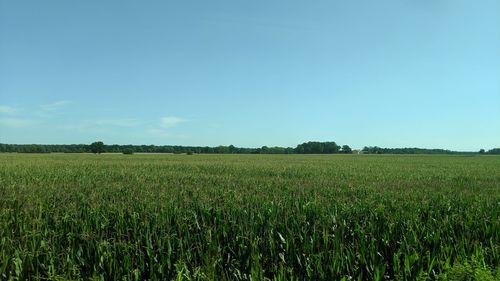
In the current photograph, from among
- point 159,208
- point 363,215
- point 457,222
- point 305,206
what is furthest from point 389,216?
point 159,208

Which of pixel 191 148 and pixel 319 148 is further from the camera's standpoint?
pixel 319 148

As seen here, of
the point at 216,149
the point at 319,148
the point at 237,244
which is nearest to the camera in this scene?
the point at 237,244

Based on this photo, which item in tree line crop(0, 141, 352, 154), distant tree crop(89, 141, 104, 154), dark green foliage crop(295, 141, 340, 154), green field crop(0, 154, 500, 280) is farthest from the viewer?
dark green foliage crop(295, 141, 340, 154)

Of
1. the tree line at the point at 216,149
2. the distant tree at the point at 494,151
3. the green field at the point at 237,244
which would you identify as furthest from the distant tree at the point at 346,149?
the green field at the point at 237,244

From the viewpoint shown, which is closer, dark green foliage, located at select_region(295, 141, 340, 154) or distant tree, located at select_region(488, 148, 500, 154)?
dark green foliage, located at select_region(295, 141, 340, 154)

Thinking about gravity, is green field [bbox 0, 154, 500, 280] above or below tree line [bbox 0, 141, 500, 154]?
below

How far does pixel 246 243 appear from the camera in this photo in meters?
6.18

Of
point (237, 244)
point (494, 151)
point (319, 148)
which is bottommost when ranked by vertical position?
point (237, 244)

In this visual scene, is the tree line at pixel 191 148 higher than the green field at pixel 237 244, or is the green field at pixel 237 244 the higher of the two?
the tree line at pixel 191 148

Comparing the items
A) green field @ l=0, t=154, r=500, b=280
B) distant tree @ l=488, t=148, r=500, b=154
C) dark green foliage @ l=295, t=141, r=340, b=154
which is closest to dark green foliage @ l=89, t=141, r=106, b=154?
dark green foliage @ l=295, t=141, r=340, b=154

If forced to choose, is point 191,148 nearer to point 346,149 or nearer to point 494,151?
point 346,149

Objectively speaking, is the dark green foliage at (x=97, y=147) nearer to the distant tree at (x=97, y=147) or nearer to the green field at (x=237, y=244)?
the distant tree at (x=97, y=147)

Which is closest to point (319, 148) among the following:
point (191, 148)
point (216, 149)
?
point (216, 149)

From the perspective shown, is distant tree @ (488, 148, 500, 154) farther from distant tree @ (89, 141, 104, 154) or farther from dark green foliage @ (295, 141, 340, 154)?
distant tree @ (89, 141, 104, 154)
